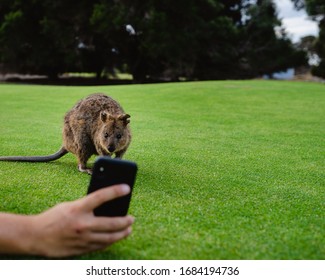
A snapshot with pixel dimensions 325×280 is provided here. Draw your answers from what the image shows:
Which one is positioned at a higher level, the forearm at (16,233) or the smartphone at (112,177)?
the smartphone at (112,177)

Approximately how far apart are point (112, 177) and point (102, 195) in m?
0.16

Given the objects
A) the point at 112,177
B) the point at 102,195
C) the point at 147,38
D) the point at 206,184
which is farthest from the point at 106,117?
the point at 147,38

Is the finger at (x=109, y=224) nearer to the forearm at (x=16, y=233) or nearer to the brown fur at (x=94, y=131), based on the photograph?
the forearm at (x=16, y=233)

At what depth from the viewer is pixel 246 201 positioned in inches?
107

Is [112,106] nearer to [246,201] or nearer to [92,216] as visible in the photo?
[246,201]

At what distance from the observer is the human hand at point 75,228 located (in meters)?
1.65

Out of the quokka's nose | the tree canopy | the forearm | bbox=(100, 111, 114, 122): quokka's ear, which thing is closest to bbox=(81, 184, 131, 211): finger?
the forearm

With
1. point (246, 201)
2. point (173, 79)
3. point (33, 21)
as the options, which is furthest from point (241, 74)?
point (246, 201)

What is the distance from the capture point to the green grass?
1999 millimetres

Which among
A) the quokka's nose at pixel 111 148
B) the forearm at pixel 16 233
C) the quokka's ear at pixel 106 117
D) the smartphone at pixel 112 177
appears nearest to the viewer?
the forearm at pixel 16 233

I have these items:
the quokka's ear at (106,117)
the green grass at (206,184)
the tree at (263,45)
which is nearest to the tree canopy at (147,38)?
the tree at (263,45)

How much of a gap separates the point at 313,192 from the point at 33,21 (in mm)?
29559

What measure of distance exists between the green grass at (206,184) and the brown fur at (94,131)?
17cm

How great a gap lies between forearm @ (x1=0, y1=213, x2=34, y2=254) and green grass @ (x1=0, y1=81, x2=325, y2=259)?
0.92 ft
